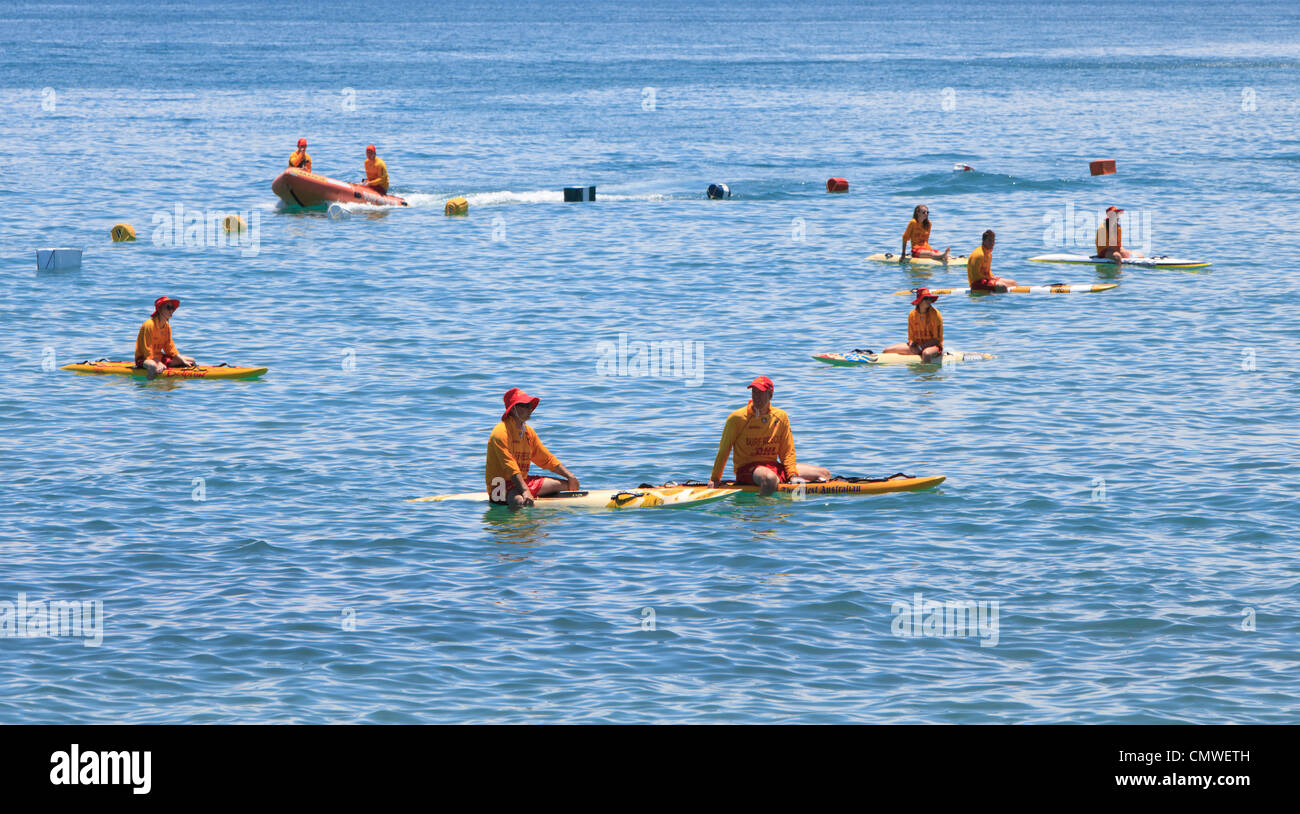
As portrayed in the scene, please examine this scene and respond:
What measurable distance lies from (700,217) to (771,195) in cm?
623

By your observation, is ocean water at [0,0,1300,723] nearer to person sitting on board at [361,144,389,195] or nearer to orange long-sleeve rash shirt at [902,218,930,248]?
person sitting on board at [361,144,389,195]

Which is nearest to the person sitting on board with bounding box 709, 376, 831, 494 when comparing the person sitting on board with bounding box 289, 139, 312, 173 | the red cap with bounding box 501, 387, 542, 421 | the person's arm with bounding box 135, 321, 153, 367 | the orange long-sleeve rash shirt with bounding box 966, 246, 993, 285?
the red cap with bounding box 501, 387, 542, 421

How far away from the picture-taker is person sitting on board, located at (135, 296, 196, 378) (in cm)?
3000

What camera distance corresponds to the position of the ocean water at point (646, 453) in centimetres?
1631

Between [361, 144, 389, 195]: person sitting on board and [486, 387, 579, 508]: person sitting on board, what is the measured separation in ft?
115

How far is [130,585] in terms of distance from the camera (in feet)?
62.3

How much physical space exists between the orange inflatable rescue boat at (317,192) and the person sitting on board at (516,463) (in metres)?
34.9

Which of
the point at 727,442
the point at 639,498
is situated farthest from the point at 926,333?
the point at 639,498

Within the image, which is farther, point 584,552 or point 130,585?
point 584,552

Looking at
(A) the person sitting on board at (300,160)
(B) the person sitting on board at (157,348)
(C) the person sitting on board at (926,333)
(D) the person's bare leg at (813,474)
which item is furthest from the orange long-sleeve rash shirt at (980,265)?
(A) the person sitting on board at (300,160)

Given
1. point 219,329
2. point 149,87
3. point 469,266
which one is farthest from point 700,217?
point 149,87

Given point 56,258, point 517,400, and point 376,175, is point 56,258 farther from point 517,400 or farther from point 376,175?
point 517,400

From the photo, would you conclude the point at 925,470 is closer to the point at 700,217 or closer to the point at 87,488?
the point at 87,488

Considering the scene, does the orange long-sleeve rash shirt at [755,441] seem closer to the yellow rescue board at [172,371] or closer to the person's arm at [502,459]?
the person's arm at [502,459]
